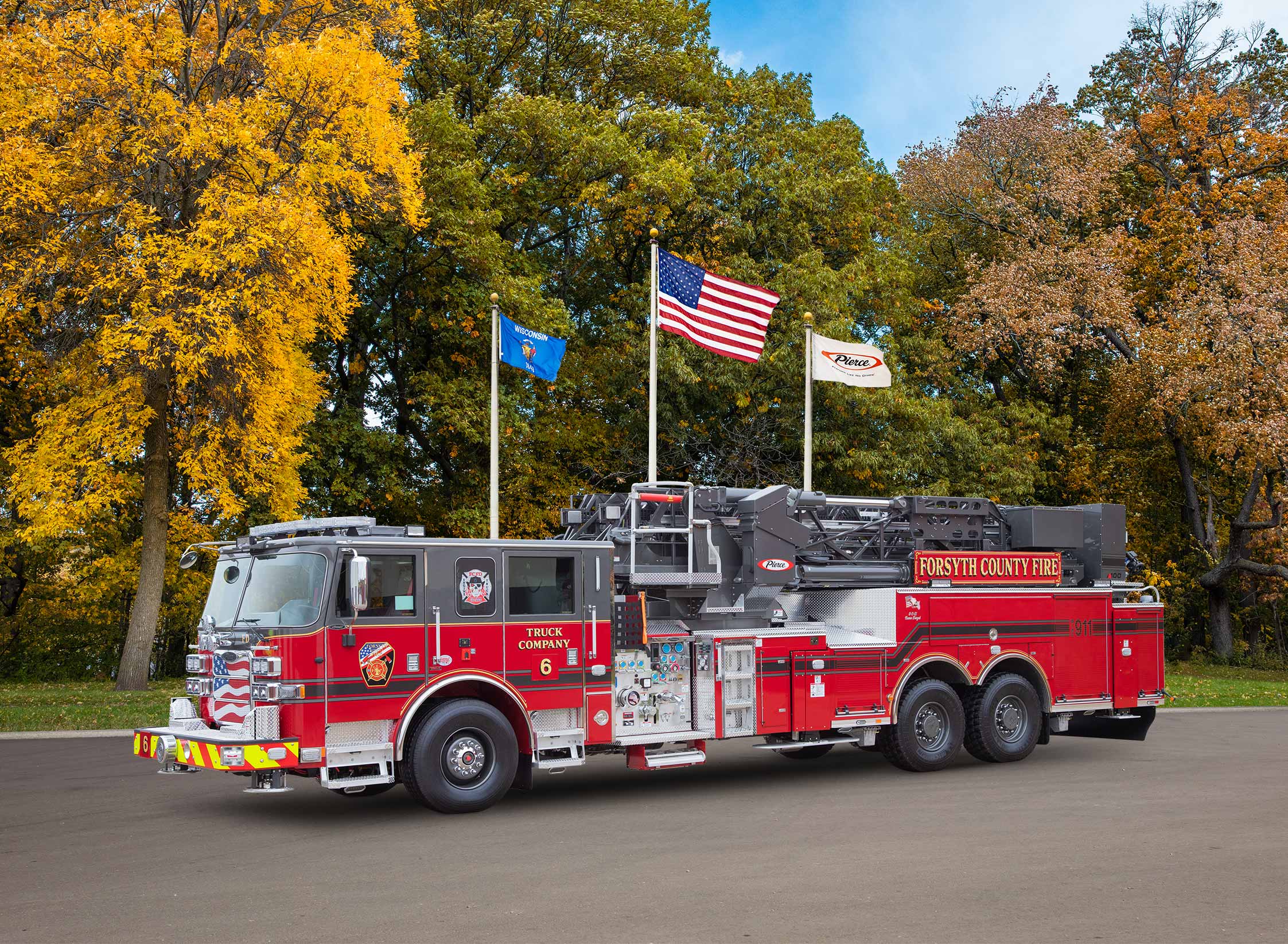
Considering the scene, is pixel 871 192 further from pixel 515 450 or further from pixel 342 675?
pixel 342 675

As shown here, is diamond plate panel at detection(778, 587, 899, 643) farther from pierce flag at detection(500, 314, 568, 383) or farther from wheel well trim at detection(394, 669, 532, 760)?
pierce flag at detection(500, 314, 568, 383)

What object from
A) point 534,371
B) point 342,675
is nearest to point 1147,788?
point 342,675

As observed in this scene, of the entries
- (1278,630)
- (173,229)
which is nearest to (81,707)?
(173,229)

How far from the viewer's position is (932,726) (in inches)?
585

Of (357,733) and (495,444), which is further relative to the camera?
(495,444)

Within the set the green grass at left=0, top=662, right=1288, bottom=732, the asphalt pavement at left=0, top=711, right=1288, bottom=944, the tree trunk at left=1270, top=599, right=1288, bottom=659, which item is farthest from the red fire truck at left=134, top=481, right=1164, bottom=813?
the tree trunk at left=1270, top=599, right=1288, bottom=659

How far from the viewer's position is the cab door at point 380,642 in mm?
11008

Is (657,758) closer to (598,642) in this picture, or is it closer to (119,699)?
(598,642)

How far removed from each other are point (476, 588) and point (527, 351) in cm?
936

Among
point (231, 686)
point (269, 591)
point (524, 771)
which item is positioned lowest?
point (524, 771)

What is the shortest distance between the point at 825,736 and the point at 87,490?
16154mm

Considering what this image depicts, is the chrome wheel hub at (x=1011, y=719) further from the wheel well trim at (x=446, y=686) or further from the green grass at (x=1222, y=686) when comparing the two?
the green grass at (x=1222, y=686)

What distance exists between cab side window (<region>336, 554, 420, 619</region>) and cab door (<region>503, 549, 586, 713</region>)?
3.09 feet

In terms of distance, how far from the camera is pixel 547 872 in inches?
358
